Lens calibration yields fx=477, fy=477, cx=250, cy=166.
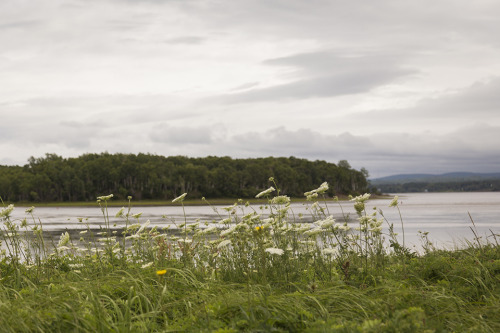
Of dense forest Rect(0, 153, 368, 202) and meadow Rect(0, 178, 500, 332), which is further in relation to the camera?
dense forest Rect(0, 153, 368, 202)

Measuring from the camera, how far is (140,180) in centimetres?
12062

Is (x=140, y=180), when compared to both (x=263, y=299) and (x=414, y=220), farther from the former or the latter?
(x=263, y=299)

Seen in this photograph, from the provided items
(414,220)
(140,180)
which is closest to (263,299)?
(414,220)

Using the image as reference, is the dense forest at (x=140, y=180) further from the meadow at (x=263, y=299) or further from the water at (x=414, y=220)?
the meadow at (x=263, y=299)

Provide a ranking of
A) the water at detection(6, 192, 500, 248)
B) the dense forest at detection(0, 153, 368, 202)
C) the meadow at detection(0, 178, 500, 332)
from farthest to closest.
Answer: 1. the dense forest at detection(0, 153, 368, 202)
2. the water at detection(6, 192, 500, 248)
3. the meadow at detection(0, 178, 500, 332)

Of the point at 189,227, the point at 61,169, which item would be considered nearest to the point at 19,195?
the point at 61,169

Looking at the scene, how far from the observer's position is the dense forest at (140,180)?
115562 mm

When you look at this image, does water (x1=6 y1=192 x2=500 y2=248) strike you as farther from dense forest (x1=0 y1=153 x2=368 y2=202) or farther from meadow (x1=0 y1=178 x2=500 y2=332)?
dense forest (x1=0 y1=153 x2=368 y2=202)

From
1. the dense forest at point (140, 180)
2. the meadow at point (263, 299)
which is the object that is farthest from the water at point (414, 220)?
the dense forest at point (140, 180)

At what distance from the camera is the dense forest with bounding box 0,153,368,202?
116 metres

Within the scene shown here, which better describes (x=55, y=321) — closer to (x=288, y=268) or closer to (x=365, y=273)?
(x=288, y=268)

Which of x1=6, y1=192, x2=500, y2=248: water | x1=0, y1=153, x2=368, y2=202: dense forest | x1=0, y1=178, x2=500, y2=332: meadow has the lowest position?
x1=6, y1=192, x2=500, y2=248: water

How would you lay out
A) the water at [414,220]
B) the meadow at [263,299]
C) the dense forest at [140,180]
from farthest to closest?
the dense forest at [140,180], the water at [414,220], the meadow at [263,299]

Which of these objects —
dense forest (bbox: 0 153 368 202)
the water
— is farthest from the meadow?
dense forest (bbox: 0 153 368 202)
